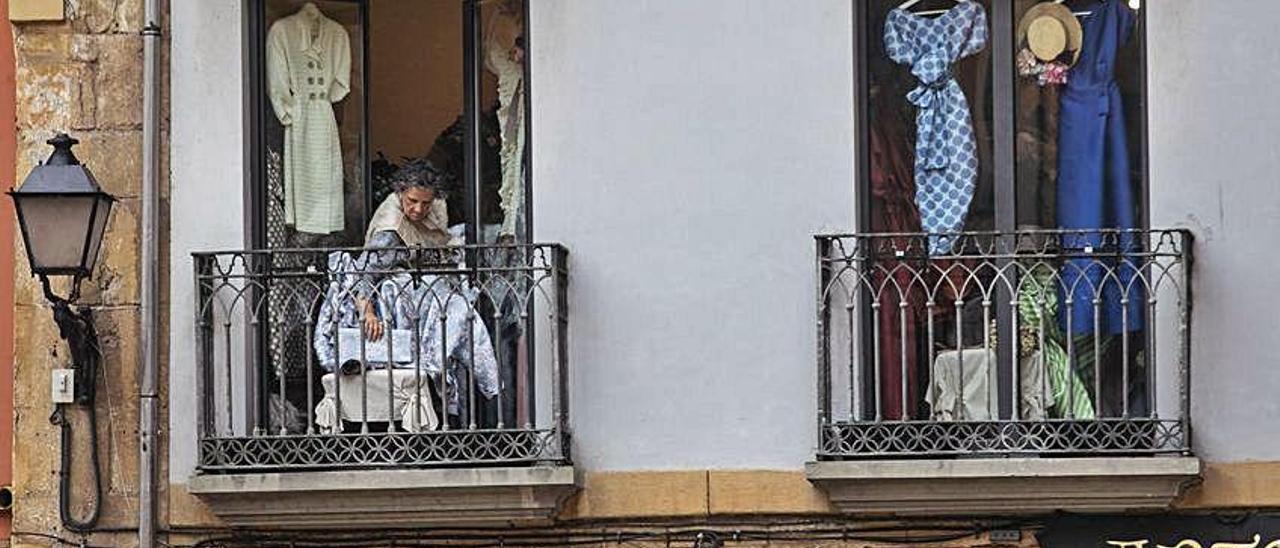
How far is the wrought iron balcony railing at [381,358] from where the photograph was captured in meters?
14.2

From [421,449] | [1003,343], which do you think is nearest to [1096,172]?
[1003,343]

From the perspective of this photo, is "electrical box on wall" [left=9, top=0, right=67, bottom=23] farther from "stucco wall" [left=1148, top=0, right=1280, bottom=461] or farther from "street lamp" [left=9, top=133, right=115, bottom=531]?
"stucco wall" [left=1148, top=0, right=1280, bottom=461]


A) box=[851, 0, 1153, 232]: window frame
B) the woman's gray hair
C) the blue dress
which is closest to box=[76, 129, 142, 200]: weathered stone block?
the woman's gray hair

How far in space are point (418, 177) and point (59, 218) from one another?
162 cm

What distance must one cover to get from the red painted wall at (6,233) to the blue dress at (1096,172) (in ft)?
15.1

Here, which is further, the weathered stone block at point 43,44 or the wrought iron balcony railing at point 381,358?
the weathered stone block at point 43,44

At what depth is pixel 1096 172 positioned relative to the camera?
14273mm

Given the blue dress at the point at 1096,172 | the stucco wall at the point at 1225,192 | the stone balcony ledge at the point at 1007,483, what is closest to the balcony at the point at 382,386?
the stone balcony ledge at the point at 1007,483

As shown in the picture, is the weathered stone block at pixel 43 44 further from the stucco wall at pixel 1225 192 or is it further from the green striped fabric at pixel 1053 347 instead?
the stucco wall at pixel 1225 192

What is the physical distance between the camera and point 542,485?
552 inches

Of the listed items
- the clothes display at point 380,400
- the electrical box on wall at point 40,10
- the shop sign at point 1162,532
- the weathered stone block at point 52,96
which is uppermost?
the electrical box on wall at point 40,10

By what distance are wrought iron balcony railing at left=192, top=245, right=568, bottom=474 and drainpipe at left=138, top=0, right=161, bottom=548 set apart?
25 centimetres

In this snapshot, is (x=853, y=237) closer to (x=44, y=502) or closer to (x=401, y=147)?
(x=401, y=147)

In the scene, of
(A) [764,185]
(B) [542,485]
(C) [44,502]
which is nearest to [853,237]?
(A) [764,185]
